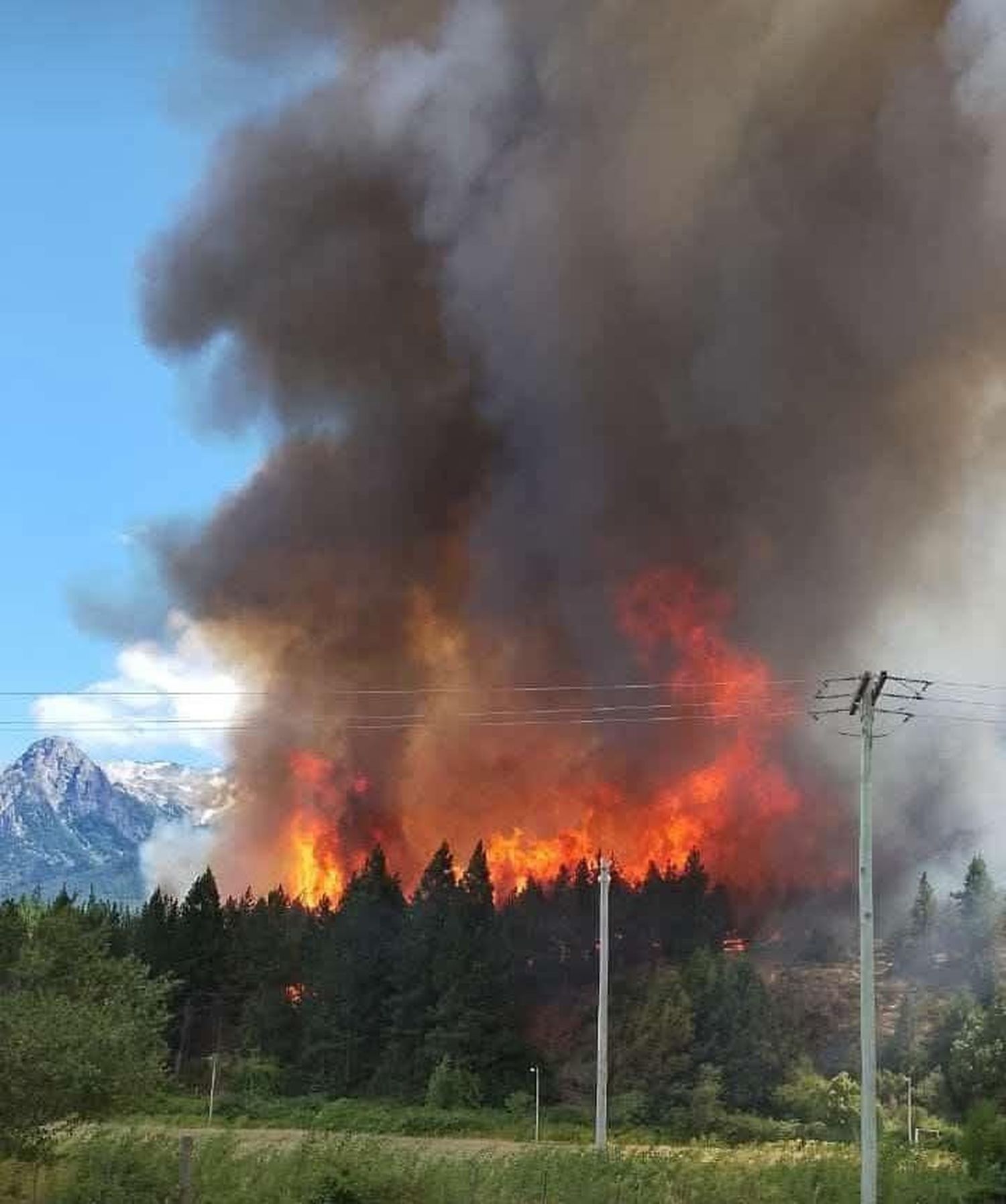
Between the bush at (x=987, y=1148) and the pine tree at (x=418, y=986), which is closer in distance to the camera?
the bush at (x=987, y=1148)

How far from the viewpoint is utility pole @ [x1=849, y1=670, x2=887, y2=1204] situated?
90.6ft

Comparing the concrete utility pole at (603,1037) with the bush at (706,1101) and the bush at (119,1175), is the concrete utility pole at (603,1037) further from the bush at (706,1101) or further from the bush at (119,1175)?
the bush at (706,1101)

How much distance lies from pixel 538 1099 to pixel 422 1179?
33.9 metres

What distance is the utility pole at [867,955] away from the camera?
2762 cm

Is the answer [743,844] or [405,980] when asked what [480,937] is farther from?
[743,844]

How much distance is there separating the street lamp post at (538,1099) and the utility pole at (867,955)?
26580 millimetres

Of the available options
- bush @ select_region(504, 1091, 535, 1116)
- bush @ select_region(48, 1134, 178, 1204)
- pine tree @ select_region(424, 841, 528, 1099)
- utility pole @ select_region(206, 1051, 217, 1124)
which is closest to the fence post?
bush @ select_region(48, 1134, 178, 1204)

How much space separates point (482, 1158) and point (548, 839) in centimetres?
5768

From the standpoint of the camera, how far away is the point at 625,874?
87.9m

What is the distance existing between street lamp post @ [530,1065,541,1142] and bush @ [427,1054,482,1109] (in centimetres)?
264

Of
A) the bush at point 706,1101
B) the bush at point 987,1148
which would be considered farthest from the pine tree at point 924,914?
the bush at point 987,1148

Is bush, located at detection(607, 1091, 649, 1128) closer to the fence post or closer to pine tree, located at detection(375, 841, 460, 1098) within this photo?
pine tree, located at detection(375, 841, 460, 1098)

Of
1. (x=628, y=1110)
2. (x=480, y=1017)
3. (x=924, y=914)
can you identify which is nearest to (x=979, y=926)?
(x=924, y=914)

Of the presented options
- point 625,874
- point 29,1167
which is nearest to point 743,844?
point 625,874
